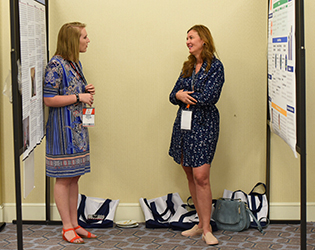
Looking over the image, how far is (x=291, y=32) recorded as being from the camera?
251 cm

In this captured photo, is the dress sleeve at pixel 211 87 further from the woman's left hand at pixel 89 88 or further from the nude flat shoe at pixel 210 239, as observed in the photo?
the nude flat shoe at pixel 210 239

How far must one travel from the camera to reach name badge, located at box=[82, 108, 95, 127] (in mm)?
3156

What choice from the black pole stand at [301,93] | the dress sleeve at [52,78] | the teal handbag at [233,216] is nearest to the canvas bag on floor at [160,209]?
the teal handbag at [233,216]

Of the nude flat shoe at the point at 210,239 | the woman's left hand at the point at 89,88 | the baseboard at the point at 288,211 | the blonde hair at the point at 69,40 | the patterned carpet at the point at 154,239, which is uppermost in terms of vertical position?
the blonde hair at the point at 69,40

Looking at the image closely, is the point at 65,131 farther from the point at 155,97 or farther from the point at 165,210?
the point at 165,210

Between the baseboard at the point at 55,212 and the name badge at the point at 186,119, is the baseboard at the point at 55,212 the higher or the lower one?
the lower one

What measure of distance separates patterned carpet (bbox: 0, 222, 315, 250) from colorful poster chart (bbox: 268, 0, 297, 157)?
0.89m

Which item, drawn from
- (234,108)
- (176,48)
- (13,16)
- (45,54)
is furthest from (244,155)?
(13,16)

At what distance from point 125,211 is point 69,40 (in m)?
1.59

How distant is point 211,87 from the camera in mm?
3115

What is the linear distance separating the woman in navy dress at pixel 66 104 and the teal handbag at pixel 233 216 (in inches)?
47.6

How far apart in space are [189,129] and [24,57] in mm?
1284

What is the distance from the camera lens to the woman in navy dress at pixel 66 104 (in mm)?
3090

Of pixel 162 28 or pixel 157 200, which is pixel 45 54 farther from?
pixel 157 200
